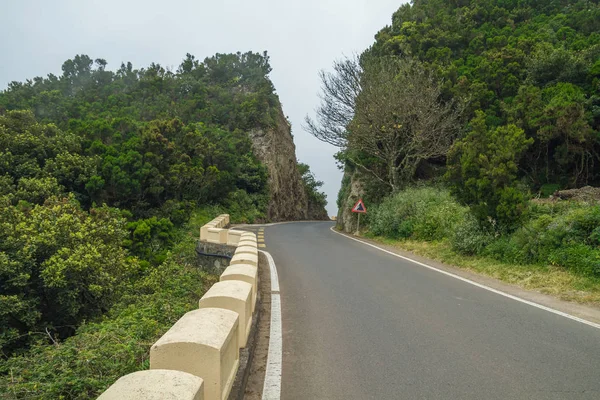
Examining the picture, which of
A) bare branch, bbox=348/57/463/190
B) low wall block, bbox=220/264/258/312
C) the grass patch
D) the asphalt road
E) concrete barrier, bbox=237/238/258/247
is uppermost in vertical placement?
bare branch, bbox=348/57/463/190

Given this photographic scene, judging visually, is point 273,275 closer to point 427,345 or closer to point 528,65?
point 427,345

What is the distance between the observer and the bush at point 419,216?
16.1 metres

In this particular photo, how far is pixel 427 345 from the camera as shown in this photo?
5379mm

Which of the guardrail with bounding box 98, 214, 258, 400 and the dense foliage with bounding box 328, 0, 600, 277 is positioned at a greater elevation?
the dense foliage with bounding box 328, 0, 600, 277

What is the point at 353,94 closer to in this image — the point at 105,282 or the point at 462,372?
the point at 105,282

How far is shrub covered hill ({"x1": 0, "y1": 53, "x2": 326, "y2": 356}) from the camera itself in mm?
10859

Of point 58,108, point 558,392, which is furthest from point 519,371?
point 58,108

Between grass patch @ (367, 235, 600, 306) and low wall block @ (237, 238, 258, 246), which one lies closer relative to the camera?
grass patch @ (367, 235, 600, 306)

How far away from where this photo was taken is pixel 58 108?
3659cm

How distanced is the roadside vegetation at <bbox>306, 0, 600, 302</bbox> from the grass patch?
1.6 inches

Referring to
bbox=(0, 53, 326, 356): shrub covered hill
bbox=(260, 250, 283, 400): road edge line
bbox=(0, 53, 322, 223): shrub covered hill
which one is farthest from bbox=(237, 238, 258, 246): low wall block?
bbox=(0, 53, 322, 223): shrub covered hill

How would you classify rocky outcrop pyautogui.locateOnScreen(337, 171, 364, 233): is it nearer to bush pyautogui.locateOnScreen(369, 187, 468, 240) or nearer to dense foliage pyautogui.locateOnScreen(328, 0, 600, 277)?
dense foliage pyautogui.locateOnScreen(328, 0, 600, 277)

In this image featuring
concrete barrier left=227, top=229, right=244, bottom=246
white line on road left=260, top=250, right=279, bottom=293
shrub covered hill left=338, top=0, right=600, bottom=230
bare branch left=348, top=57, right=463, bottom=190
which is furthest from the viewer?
bare branch left=348, top=57, right=463, bottom=190

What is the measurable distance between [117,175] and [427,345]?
21.7 metres
